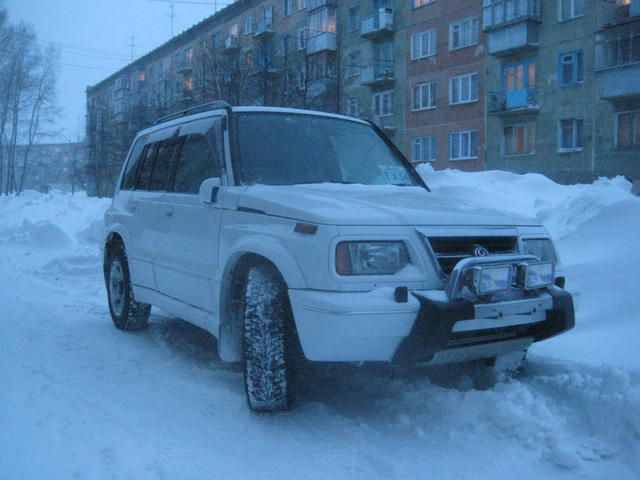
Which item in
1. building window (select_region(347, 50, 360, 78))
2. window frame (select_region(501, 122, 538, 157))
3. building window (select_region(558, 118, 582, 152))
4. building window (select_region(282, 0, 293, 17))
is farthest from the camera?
building window (select_region(282, 0, 293, 17))

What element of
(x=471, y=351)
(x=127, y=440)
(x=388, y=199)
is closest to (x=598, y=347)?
(x=471, y=351)

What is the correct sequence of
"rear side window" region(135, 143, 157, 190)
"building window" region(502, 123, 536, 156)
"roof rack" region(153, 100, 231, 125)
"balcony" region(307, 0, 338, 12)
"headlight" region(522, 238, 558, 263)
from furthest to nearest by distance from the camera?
"balcony" region(307, 0, 338, 12)
"building window" region(502, 123, 536, 156)
"rear side window" region(135, 143, 157, 190)
"roof rack" region(153, 100, 231, 125)
"headlight" region(522, 238, 558, 263)

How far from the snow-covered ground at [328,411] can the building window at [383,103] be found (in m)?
27.7

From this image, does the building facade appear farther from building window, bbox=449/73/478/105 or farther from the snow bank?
the snow bank

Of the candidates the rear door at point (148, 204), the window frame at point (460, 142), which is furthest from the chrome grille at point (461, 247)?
the window frame at point (460, 142)

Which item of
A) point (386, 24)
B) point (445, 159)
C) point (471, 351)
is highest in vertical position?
point (386, 24)

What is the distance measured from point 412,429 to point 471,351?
0.54 m

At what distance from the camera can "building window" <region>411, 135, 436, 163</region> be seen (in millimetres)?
30828

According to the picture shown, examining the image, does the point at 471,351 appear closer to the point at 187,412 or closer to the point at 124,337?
the point at 187,412

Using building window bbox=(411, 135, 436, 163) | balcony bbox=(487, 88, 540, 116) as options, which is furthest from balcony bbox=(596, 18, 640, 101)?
building window bbox=(411, 135, 436, 163)

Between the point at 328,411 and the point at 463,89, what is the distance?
89.6ft

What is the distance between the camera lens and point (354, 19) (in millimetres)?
34625

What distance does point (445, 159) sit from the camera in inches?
1188

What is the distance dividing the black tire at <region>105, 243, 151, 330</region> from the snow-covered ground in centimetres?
14
